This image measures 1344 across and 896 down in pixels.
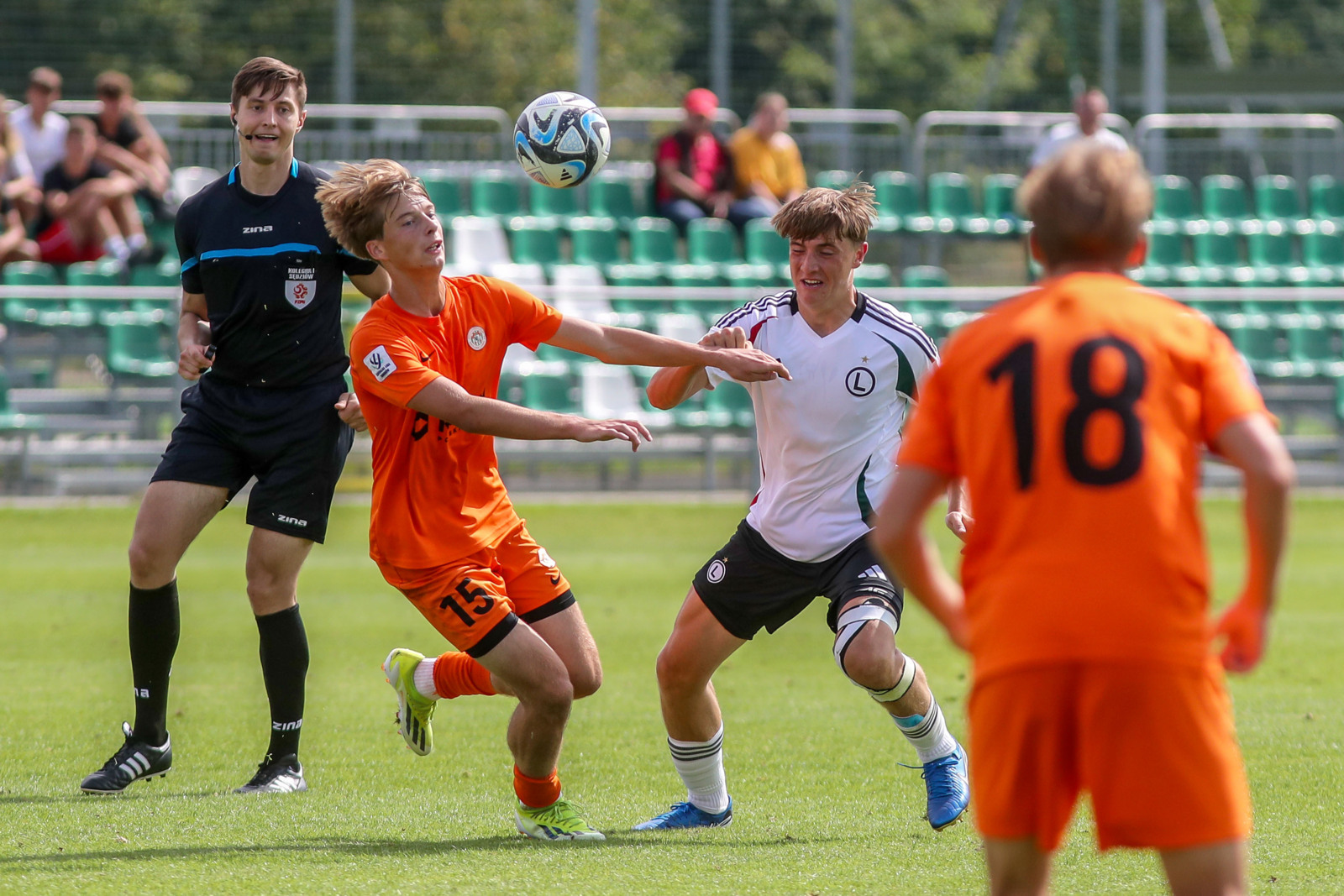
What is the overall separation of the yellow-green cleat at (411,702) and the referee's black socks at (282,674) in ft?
1.15

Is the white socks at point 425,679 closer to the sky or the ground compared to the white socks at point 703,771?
closer to the sky

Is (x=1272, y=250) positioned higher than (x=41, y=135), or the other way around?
(x=41, y=135)

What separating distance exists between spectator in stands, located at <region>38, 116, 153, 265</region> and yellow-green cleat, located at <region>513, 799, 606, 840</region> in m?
11.0

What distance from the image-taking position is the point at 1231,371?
2.77 m

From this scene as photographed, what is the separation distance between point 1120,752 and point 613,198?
14.8 m

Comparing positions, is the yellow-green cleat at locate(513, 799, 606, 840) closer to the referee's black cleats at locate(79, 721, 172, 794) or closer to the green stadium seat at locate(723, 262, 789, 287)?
the referee's black cleats at locate(79, 721, 172, 794)

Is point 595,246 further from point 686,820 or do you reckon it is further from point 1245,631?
point 1245,631

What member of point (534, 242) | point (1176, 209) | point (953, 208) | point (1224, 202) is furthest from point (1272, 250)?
point (534, 242)

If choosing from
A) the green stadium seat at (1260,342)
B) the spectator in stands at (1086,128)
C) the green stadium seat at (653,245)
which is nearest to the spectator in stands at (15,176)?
the green stadium seat at (653,245)

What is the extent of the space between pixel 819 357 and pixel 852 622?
2.89ft

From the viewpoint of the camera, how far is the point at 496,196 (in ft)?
54.9

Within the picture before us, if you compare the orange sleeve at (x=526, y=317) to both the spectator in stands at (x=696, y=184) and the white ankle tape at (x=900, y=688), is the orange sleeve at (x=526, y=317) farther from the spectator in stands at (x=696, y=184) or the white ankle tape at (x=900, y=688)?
the spectator in stands at (x=696, y=184)

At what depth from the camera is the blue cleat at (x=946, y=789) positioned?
16.7ft

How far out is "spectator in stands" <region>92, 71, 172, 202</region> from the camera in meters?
15.2
